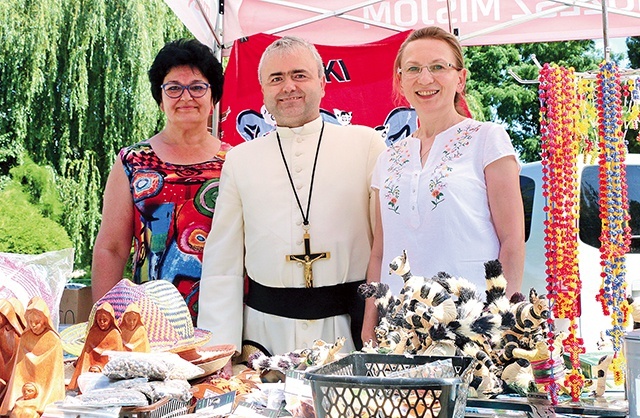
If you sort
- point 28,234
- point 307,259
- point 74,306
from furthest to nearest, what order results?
1. point 28,234
2. point 74,306
3. point 307,259

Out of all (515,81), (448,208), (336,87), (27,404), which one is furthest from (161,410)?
(515,81)

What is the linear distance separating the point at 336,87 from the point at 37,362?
3.12 m

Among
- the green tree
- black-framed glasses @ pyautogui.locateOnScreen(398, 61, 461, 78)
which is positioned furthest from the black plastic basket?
the green tree

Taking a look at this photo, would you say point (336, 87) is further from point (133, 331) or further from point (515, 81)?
point (515, 81)

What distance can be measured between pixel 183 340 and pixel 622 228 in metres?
0.90

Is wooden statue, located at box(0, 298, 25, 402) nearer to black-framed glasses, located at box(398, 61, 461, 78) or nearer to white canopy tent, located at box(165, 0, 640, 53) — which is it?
black-framed glasses, located at box(398, 61, 461, 78)

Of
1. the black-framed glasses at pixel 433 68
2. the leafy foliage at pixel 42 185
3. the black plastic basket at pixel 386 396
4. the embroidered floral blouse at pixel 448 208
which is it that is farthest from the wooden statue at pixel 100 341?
the leafy foliage at pixel 42 185

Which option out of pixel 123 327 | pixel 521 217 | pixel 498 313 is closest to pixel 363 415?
pixel 498 313

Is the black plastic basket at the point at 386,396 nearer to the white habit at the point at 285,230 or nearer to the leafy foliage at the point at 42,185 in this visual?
the white habit at the point at 285,230

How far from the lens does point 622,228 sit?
146cm

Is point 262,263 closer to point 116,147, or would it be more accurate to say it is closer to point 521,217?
point 521,217

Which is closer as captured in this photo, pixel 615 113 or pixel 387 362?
pixel 387 362

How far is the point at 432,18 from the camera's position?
415 cm

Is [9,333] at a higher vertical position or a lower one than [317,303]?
higher
